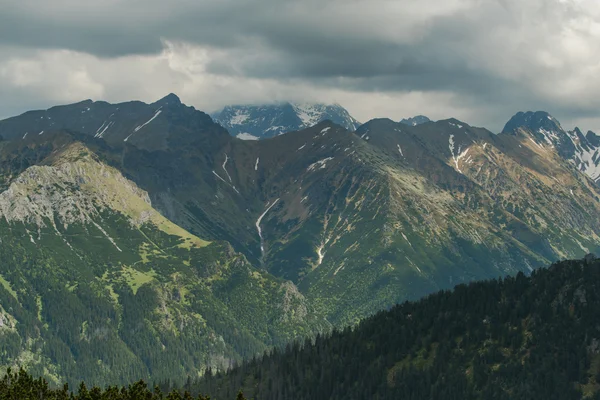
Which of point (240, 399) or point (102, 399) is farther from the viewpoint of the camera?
point (102, 399)

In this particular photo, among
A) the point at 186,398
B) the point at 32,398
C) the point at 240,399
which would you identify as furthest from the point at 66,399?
the point at 240,399

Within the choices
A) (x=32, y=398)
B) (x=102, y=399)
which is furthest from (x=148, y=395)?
(x=32, y=398)

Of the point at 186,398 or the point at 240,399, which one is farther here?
the point at 186,398

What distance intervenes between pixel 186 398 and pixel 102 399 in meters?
20.9

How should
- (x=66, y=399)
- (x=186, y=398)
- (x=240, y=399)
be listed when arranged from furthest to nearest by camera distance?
(x=66, y=399)
(x=186, y=398)
(x=240, y=399)

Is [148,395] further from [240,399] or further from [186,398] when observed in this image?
[240,399]

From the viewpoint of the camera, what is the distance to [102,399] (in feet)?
625

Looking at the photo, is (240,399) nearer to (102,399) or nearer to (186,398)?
(186,398)

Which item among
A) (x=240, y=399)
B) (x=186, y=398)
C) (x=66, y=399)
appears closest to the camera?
(x=240, y=399)

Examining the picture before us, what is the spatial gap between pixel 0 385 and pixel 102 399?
89.8 ft

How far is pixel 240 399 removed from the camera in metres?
168

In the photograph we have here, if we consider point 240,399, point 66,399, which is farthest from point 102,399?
point 240,399

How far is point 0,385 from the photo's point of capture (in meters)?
200

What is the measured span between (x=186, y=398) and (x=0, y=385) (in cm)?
4815
